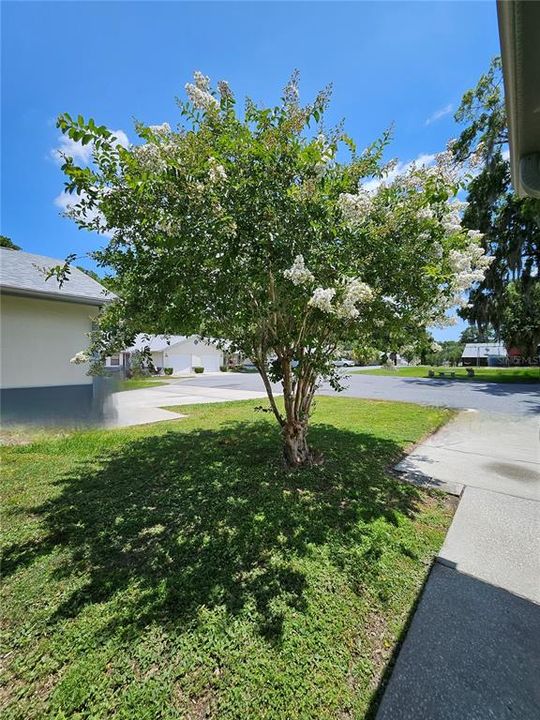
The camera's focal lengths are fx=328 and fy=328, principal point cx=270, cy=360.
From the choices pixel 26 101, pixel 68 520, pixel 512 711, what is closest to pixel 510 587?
pixel 512 711

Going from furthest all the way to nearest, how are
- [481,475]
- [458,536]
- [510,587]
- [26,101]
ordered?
[26,101] < [481,475] < [458,536] < [510,587]

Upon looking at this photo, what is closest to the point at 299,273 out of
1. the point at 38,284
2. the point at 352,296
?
the point at 352,296

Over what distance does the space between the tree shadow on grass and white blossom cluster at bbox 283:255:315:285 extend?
225 centimetres

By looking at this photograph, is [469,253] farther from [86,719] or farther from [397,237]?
[86,719]

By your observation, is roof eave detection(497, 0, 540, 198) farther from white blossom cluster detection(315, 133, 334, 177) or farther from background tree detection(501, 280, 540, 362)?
background tree detection(501, 280, 540, 362)

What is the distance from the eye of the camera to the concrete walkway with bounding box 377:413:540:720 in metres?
1.60

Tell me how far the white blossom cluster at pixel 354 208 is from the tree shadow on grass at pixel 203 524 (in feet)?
9.55

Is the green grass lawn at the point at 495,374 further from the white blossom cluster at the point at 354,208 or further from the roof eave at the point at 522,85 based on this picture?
the roof eave at the point at 522,85

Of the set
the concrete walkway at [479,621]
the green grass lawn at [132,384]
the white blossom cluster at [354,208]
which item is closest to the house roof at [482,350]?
the green grass lawn at [132,384]

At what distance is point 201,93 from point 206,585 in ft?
13.8

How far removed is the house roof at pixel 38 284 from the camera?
236 inches

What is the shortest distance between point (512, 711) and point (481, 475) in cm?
346

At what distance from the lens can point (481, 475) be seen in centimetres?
451

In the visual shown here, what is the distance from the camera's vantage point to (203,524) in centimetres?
318
